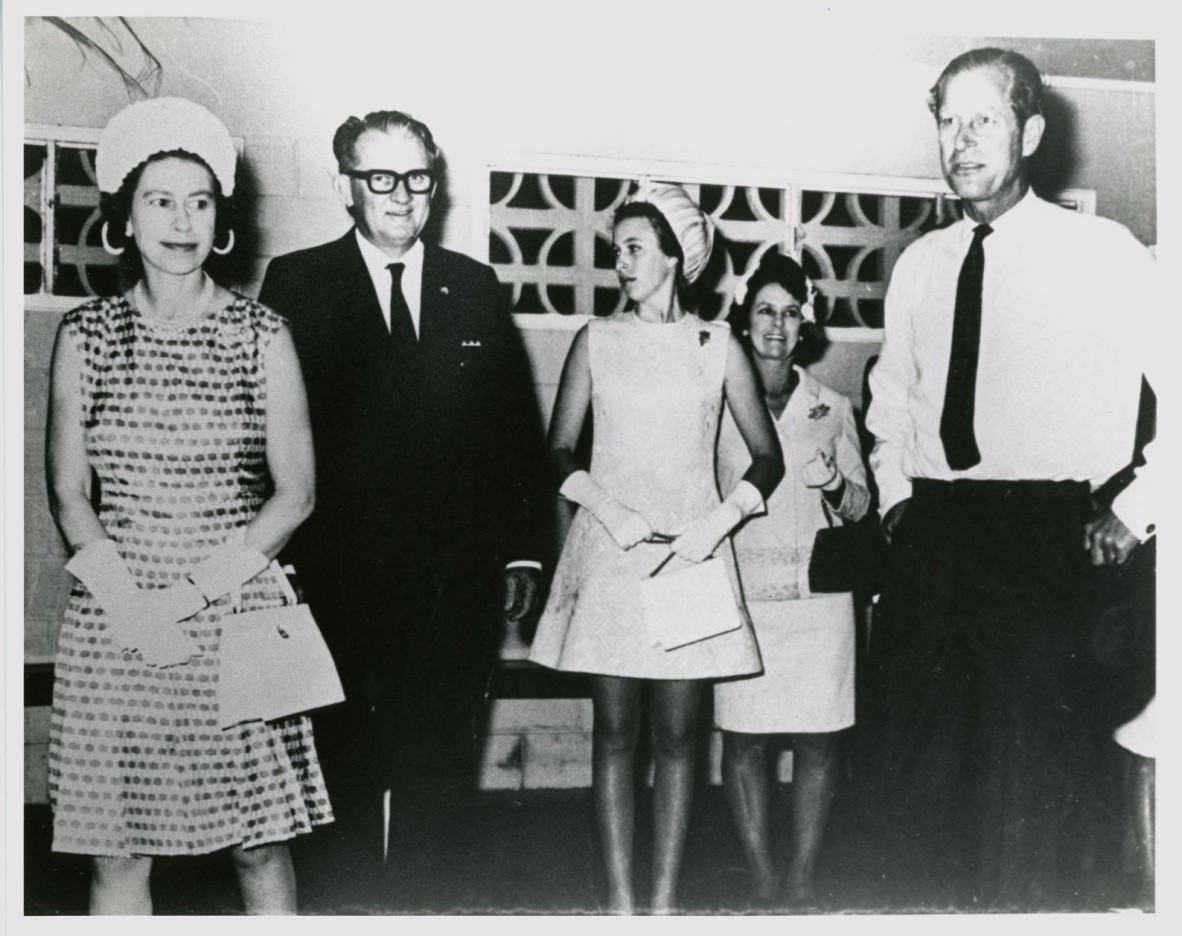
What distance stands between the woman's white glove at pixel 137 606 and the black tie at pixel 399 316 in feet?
2.28

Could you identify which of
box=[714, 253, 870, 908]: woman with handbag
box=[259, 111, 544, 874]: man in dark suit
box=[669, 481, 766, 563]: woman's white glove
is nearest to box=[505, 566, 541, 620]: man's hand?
box=[259, 111, 544, 874]: man in dark suit

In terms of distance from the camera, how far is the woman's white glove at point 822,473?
2.58 metres

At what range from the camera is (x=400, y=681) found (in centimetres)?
250

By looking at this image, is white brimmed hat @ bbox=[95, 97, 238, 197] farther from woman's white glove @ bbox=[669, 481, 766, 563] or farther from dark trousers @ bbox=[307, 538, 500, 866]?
woman's white glove @ bbox=[669, 481, 766, 563]

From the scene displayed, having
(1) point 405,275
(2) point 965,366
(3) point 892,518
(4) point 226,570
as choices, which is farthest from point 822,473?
(4) point 226,570

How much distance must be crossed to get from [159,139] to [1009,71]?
188 cm

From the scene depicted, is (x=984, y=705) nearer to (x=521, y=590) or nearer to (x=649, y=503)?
(x=649, y=503)

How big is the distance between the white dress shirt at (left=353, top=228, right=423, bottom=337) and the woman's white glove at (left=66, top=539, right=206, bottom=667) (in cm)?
76

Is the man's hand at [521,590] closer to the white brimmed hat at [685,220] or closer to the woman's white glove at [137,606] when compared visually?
the woman's white glove at [137,606]

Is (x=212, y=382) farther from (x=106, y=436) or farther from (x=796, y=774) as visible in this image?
(x=796, y=774)

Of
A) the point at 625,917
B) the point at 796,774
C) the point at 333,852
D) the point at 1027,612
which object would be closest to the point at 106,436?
the point at 333,852

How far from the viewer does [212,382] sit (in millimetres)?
2441

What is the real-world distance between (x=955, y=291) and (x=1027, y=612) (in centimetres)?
73

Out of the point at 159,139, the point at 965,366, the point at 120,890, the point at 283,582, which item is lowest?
the point at 120,890
